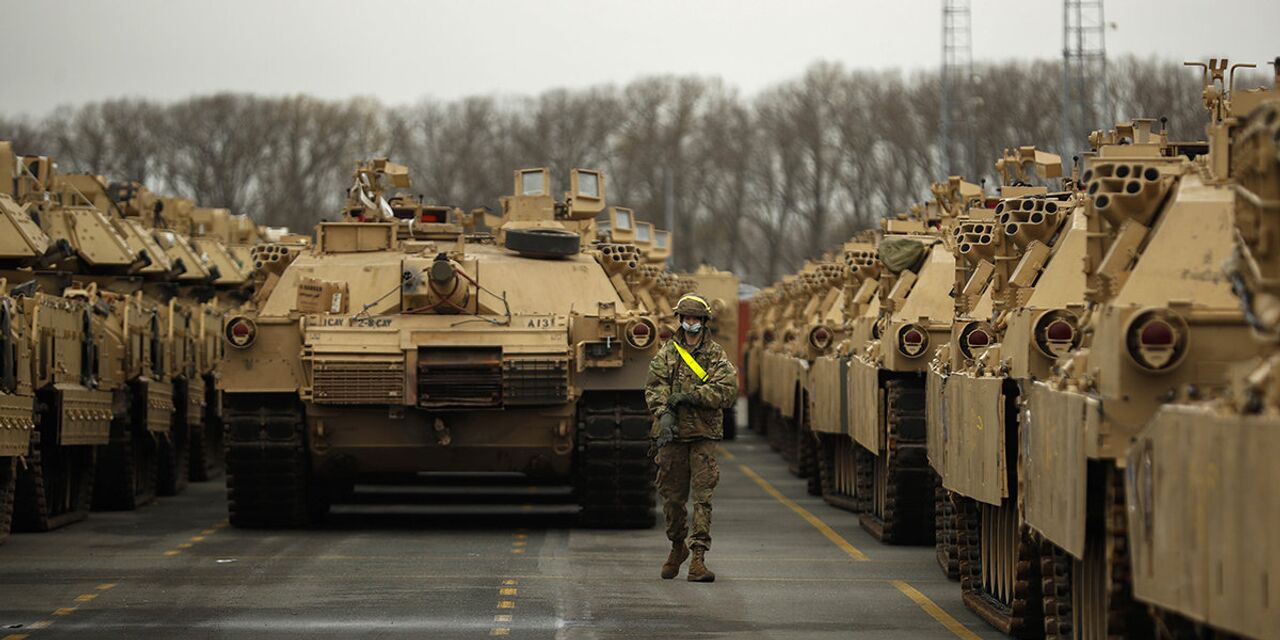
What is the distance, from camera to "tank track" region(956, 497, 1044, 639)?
41.6ft

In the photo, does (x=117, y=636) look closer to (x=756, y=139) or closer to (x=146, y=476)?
(x=146, y=476)

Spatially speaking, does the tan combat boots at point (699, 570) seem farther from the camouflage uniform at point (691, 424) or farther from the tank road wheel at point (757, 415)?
the tank road wheel at point (757, 415)

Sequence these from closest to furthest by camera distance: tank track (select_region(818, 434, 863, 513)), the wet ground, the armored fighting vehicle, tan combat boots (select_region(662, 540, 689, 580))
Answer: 1. the armored fighting vehicle
2. the wet ground
3. tan combat boots (select_region(662, 540, 689, 580))
4. tank track (select_region(818, 434, 863, 513))

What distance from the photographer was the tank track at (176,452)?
25.5 m

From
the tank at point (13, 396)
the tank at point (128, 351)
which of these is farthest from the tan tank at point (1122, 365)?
the tank at point (128, 351)

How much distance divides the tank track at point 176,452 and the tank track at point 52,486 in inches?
105

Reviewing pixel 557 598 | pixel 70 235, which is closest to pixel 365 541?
pixel 557 598

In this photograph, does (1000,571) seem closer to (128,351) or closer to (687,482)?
(687,482)

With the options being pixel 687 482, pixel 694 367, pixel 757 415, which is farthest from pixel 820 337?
pixel 757 415

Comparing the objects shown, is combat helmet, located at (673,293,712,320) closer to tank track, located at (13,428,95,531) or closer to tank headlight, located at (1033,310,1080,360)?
tank headlight, located at (1033,310,1080,360)

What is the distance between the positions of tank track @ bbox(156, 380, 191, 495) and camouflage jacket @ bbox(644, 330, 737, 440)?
1033 centimetres

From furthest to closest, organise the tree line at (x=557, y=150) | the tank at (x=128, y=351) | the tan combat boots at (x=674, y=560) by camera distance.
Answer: the tree line at (x=557, y=150), the tank at (x=128, y=351), the tan combat boots at (x=674, y=560)

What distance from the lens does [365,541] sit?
61.4 ft

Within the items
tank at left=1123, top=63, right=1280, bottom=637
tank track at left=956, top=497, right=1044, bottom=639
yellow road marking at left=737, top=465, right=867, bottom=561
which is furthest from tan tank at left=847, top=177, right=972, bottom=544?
tank at left=1123, top=63, right=1280, bottom=637
